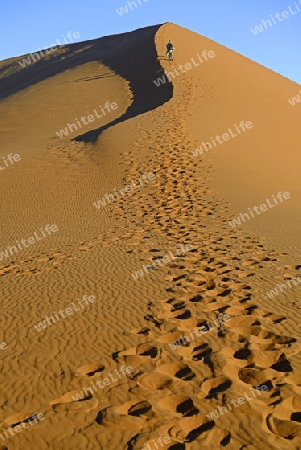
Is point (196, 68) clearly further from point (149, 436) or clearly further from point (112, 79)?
point (149, 436)

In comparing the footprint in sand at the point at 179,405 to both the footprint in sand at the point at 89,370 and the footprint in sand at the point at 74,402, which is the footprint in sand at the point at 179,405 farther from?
the footprint in sand at the point at 89,370

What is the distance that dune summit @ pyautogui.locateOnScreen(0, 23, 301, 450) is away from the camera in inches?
146

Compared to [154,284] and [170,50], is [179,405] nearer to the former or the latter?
[154,284]

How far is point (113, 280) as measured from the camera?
22.6 feet

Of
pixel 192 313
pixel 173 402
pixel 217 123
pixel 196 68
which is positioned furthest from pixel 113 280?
pixel 196 68

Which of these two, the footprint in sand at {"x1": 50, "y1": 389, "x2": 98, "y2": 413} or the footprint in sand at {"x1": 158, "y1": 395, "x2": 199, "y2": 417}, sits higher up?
the footprint in sand at {"x1": 50, "y1": 389, "x2": 98, "y2": 413}

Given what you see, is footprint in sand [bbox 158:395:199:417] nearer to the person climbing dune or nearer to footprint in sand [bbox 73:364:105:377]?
footprint in sand [bbox 73:364:105:377]

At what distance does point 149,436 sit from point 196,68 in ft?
90.2

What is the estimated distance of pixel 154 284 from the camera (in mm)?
6684

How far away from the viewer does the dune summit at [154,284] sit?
12.2ft

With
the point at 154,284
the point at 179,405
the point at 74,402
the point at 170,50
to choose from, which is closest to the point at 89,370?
the point at 74,402

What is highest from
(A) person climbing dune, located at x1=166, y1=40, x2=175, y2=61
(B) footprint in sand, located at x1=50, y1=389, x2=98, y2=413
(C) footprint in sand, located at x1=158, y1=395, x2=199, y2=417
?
(A) person climbing dune, located at x1=166, y1=40, x2=175, y2=61

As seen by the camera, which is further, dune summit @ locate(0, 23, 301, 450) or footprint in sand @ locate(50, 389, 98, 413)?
footprint in sand @ locate(50, 389, 98, 413)

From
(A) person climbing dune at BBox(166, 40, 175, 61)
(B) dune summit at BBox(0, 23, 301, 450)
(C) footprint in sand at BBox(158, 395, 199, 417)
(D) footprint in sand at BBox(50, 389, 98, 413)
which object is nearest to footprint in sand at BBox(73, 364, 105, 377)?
(B) dune summit at BBox(0, 23, 301, 450)
